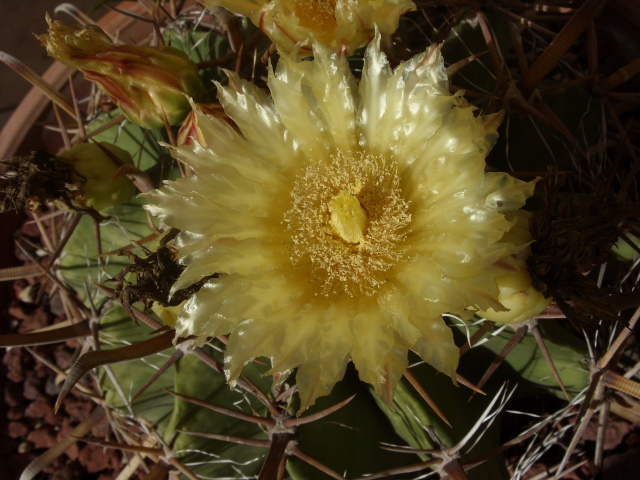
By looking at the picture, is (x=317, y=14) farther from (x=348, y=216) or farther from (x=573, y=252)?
(x=573, y=252)

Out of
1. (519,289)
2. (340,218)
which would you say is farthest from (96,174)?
(519,289)

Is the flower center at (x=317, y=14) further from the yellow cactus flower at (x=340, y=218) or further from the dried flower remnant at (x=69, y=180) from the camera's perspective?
the dried flower remnant at (x=69, y=180)

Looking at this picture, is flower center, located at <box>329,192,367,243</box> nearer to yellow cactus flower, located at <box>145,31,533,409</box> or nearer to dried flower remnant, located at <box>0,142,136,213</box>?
yellow cactus flower, located at <box>145,31,533,409</box>

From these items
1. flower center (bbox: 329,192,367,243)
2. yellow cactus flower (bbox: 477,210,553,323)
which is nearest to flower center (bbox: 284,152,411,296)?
flower center (bbox: 329,192,367,243)

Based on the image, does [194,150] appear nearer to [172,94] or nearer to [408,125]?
[172,94]

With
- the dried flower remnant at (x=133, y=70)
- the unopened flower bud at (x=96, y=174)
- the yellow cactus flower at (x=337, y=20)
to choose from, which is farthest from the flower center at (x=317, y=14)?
the unopened flower bud at (x=96, y=174)

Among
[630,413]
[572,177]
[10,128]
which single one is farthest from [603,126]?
[10,128]
